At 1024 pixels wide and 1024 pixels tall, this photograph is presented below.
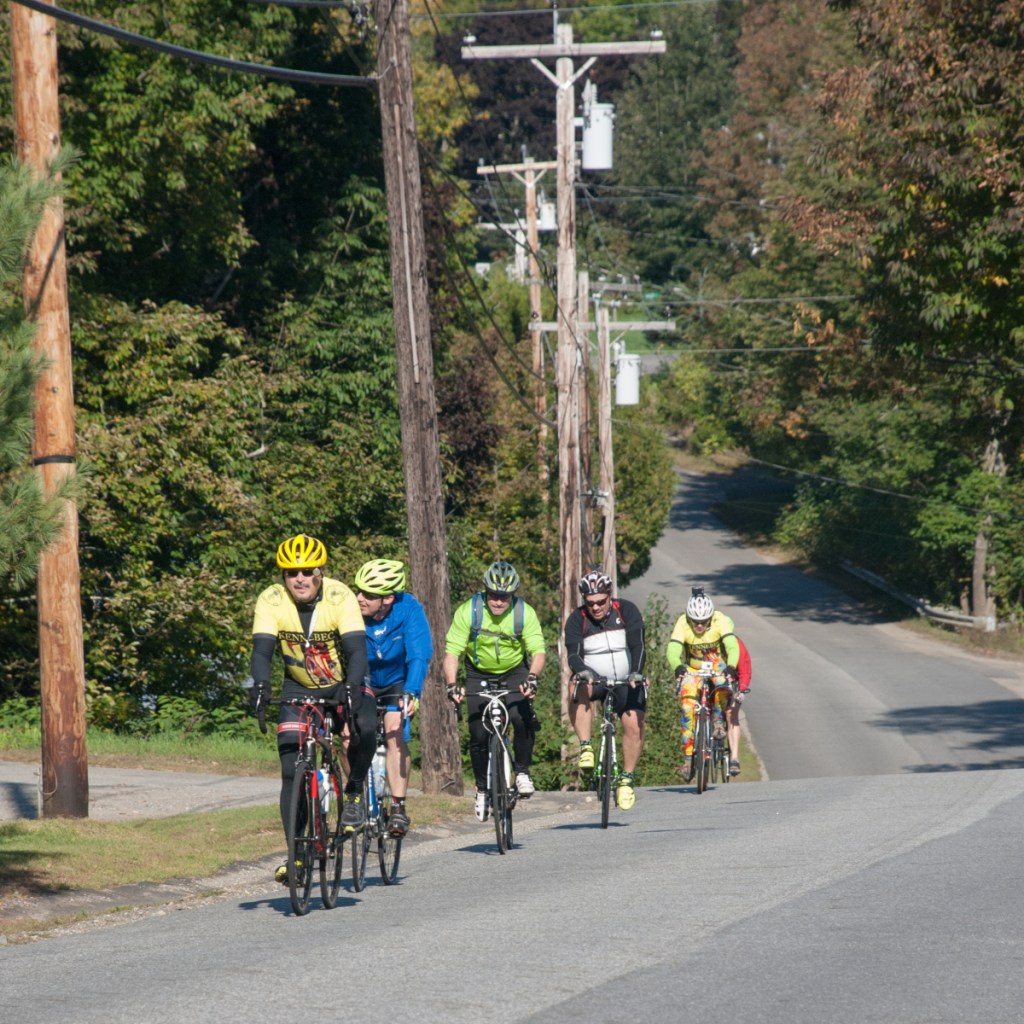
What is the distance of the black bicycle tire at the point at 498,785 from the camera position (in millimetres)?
11914

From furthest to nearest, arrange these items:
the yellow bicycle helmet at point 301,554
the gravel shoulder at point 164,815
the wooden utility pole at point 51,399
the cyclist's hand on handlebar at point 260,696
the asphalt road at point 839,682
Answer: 1. the asphalt road at point 839,682
2. the wooden utility pole at point 51,399
3. the gravel shoulder at point 164,815
4. the yellow bicycle helmet at point 301,554
5. the cyclist's hand on handlebar at point 260,696

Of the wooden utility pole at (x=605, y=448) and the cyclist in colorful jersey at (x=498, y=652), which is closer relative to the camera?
the cyclist in colorful jersey at (x=498, y=652)

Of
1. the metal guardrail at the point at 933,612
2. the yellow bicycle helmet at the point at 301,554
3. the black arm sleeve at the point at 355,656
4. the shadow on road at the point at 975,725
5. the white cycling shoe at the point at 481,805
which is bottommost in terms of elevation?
the shadow on road at the point at 975,725

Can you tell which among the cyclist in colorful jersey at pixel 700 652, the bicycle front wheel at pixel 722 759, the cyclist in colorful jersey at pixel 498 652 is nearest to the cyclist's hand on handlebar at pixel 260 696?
the cyclist in colorful jersey at pixel 498 652

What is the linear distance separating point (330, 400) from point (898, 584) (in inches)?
1345

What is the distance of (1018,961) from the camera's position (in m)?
7.60

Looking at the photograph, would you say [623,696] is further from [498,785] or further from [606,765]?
[498,785]

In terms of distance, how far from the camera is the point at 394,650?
1109 centimetres

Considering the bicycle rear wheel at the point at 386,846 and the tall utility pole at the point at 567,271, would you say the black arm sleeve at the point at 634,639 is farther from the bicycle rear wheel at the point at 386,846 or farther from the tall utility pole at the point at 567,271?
the tall utility pole at the point at 567,271

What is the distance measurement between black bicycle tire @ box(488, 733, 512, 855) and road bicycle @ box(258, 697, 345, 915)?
2.47 meters

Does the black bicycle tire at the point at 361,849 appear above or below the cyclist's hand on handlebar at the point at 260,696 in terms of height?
below

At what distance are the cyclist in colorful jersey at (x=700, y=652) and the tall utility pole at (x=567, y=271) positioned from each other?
10131mm

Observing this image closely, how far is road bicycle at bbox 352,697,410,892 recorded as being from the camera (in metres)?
10.2

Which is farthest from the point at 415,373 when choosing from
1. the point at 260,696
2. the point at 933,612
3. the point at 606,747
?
the point at 933,612
